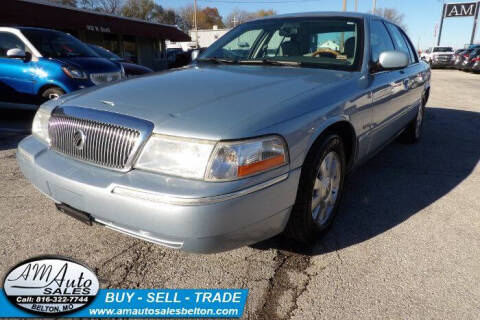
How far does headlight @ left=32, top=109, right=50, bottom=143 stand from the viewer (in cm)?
246

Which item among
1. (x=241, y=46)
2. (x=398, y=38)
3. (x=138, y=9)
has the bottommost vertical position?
(x=241, y=46)

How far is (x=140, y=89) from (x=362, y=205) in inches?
83.8

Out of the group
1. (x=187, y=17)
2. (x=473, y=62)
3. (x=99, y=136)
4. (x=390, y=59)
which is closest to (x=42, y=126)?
(x=99, y=136)

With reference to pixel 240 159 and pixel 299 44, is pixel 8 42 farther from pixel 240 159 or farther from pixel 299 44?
pixel 240 159

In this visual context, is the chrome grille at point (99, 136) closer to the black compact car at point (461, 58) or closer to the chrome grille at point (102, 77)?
the chrome grille at point (102, 77)

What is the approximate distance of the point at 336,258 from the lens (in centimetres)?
241

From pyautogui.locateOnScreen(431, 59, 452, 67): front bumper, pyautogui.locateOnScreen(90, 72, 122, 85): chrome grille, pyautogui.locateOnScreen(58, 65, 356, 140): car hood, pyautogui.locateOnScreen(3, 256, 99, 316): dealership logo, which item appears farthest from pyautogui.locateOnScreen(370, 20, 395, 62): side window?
pyautogui.locateOnScreen(431, 59, 452, 67): front bumper

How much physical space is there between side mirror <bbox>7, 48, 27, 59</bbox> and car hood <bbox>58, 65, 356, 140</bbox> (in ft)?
14.5

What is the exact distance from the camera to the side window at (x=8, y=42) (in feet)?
20.8

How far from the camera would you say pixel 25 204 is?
314 centimetres

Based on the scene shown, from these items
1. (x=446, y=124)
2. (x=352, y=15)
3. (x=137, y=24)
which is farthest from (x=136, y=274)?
(x=137, y=24)

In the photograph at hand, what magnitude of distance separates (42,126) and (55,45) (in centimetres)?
493

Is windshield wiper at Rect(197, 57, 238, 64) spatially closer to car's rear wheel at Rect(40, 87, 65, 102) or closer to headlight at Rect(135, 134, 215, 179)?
headlight at Rect(135, 134, 215, 179)

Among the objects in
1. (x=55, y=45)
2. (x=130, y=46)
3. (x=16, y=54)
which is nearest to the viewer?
(x=16, y=54)
